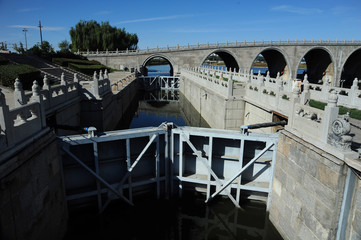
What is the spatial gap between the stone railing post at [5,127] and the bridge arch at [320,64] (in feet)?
194

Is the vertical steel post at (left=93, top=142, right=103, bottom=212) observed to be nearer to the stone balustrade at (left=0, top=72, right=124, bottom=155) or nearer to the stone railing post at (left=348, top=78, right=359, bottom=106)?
the stone balustrade at (left=0, top=72, right=124, bottom=155)

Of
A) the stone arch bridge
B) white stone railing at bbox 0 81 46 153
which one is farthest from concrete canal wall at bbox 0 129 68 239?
the stone arch bridge

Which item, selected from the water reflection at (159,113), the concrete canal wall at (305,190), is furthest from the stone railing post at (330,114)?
the water reflection at (159,113)

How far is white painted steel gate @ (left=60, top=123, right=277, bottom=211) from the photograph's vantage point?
27.9 feet

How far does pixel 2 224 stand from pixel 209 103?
604 inches

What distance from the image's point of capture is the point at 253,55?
5353cm

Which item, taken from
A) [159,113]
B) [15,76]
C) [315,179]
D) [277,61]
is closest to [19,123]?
[315,179]

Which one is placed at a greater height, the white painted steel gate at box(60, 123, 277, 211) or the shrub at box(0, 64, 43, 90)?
the shrub at box(0, 64, 43, 90)

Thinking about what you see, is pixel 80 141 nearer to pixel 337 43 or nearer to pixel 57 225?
pixel 57 225

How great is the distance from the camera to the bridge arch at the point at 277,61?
5481 cm

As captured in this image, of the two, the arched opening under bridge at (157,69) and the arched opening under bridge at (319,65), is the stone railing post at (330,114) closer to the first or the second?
the arched opening under bridge at (157,69)

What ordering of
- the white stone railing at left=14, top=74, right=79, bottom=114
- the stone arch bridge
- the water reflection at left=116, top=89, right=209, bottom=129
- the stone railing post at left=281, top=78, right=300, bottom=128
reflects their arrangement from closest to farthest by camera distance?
the white stone railing at left=14, top=74, right=79, bottom=114 < the stone railing post at left=281, top=78, right=300, bottom=128 < the water reflection at left=116, top=89, right=209, bottom=129 < the stone arch bridge

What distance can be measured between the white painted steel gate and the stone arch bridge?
131ft

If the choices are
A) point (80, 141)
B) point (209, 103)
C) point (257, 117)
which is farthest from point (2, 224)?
point (209, 103)
